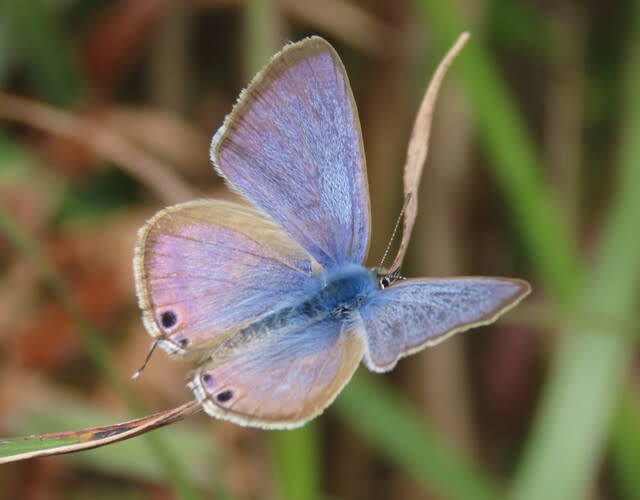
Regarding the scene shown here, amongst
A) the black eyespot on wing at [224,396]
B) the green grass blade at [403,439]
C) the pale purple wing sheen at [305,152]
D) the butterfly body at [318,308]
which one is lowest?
the green grass blade at [403,439]

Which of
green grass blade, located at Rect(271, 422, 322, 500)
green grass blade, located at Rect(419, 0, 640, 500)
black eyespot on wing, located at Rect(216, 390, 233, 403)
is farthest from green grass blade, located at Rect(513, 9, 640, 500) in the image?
black eyespot on wing, located at Rect(216, 390, 233, 403)

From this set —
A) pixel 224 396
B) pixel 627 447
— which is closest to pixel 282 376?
pixel 224 396

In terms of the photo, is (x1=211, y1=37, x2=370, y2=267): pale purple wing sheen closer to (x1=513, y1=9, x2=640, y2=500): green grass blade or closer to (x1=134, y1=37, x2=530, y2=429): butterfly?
(x1=134, y1=37, x2=530, y2=429): butterfly

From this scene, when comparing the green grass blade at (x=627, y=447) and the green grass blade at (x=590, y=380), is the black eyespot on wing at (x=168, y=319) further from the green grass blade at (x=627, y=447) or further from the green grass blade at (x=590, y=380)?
the green grass blade at (x=627, y=447)

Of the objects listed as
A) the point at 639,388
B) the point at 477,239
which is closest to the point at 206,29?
the point at 477,239

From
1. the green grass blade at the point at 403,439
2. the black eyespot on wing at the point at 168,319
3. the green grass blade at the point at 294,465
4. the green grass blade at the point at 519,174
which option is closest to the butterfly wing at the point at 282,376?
the black eyespot on wing at the point at 168,319
